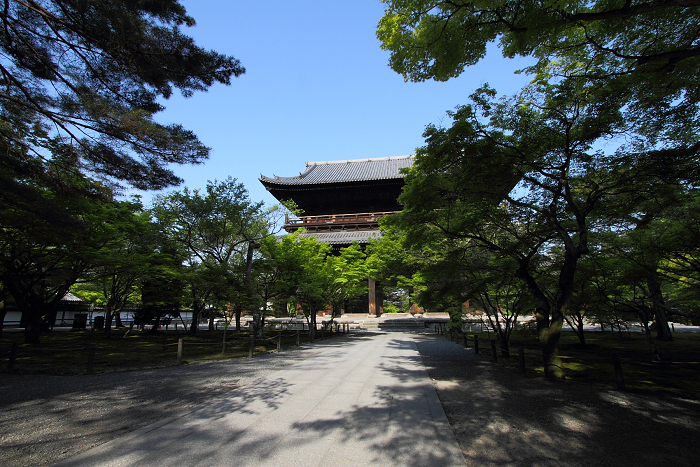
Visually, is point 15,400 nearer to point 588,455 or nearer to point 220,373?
point 220,373

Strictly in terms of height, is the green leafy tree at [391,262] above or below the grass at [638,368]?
above

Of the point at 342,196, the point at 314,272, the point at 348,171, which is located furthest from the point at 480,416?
the point at 348,171

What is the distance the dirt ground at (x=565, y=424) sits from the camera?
349 cm

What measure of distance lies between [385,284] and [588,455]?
20.9 metres

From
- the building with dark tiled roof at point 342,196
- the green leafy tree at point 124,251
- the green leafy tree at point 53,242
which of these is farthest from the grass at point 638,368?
the building with dark tiled roof at point 342,196

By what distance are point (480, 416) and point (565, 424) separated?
1.08 m

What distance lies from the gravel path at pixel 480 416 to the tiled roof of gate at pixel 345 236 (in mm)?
19837

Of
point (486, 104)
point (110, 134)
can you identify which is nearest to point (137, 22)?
point (110, 134)

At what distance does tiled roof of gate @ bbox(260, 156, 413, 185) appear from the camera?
29.6 m

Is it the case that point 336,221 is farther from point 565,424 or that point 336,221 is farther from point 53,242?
point 565,424

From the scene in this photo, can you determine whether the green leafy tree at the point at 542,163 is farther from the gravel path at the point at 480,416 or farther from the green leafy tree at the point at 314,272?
the green leafy tree at the point at 314,272

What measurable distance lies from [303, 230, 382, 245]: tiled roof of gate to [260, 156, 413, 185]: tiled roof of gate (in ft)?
15.4

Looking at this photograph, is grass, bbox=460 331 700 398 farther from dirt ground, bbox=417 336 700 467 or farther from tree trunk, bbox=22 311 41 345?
tree trunk, bbox=22 311 41 345

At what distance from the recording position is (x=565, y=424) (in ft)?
14.5
